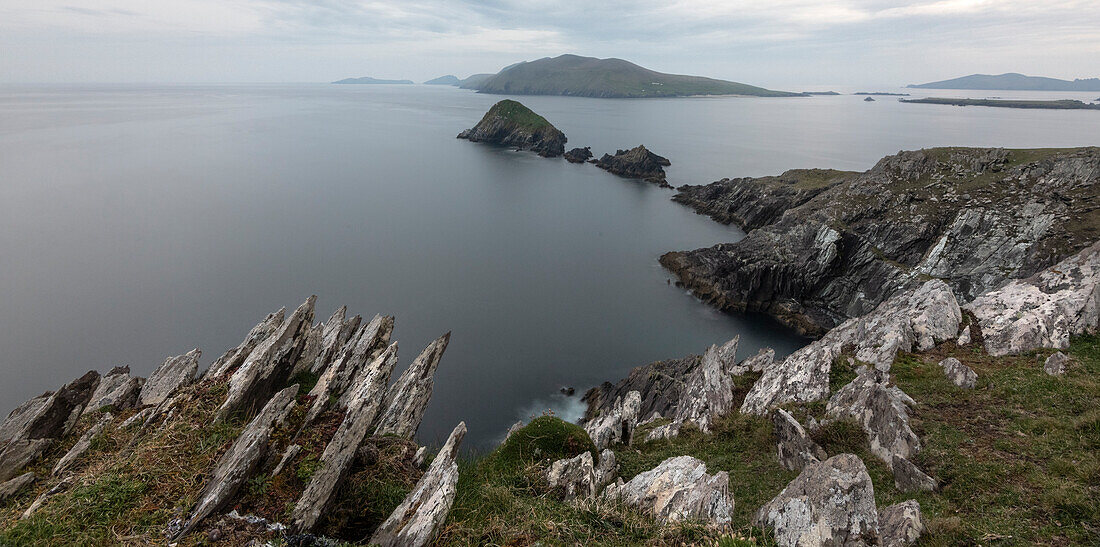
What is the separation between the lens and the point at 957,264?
44.0 m

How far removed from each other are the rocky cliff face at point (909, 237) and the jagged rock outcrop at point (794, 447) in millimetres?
36210

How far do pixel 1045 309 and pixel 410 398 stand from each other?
2739 cm

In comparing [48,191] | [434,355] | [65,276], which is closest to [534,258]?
[434,355]

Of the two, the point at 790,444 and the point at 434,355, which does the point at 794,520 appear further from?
the point at 434,355

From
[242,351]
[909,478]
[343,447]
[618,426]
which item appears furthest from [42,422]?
[909,478]

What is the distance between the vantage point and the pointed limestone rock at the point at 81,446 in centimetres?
970

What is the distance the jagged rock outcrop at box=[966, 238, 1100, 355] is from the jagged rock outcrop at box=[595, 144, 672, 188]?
85313 mm

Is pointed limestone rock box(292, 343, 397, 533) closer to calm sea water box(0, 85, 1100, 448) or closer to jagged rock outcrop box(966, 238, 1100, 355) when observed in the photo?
calm sea water box(0, 85, 1100, 448)

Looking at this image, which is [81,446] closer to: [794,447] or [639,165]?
[794,447]

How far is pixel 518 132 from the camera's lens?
15438 cm

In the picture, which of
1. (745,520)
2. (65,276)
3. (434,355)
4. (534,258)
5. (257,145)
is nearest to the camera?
(745,520)

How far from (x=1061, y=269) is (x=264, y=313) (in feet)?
188

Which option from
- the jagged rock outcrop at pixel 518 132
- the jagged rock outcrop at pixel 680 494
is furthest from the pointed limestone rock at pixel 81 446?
the jagged rock outcrop at pixel 518 132

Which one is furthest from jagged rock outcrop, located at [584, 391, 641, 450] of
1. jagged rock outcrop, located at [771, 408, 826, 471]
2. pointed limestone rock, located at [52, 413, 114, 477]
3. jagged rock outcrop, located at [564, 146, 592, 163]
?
jagged rock outcrop, located at [564, 146, 592, 163]
